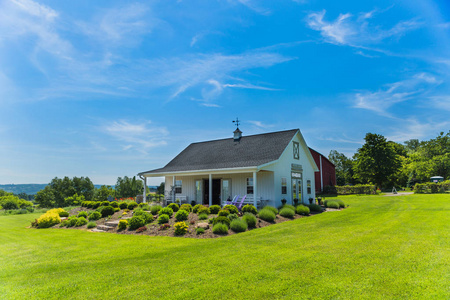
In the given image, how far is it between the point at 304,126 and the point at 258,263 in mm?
18144

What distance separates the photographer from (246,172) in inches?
722

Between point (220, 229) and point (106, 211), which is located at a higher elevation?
point (106, 211)

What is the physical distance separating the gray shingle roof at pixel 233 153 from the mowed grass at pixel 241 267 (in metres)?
8.42

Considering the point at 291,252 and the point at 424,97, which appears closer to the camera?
the point at 291,252

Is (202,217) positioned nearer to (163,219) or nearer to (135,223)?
(163,219)

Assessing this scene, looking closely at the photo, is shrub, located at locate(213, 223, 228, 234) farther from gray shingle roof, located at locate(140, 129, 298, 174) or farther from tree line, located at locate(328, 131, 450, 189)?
tree line, located at locate(328, 131, 450, 189)

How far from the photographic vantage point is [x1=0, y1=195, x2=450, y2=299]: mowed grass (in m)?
4.93

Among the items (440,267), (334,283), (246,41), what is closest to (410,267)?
(440,267)

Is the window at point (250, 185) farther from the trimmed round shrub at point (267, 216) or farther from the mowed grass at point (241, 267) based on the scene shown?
the mowed grass at point (241, 267)

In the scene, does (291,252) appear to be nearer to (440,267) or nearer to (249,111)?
(440,267)

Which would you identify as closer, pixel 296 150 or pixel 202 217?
pixel 202 217

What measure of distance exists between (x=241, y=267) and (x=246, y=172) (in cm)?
1221

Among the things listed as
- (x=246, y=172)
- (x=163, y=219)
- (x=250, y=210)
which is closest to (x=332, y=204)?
(x=246, y=172)

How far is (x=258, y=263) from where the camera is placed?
6504 mm
